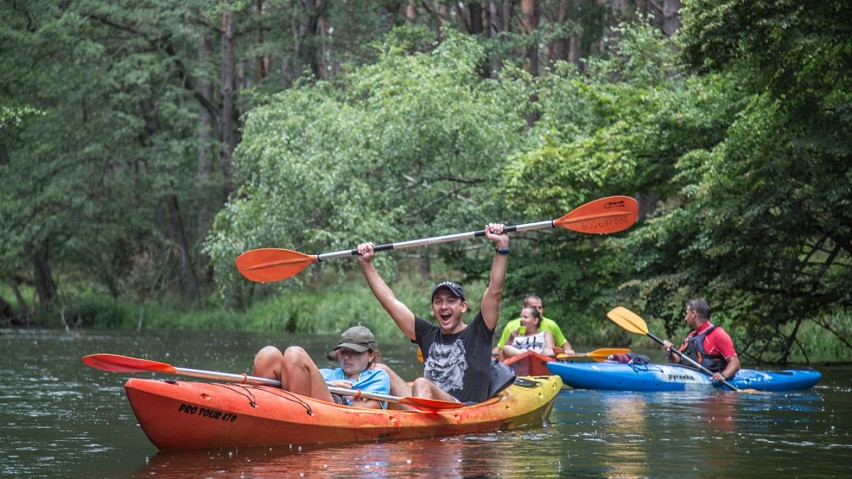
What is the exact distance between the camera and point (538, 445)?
7.83 metres

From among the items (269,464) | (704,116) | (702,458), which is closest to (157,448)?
(269,464)

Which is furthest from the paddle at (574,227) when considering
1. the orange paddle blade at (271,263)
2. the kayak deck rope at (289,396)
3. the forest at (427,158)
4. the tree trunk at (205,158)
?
the tree trunk at (205,158)

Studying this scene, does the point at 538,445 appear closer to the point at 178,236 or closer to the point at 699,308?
the point at 699,308

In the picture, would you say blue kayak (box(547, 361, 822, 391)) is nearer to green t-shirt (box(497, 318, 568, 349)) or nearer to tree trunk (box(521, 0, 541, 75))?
green t-shirt (box(497, 318, 568, 349))

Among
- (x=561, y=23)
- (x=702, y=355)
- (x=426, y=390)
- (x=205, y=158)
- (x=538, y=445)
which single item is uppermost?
(x=561, y=23)

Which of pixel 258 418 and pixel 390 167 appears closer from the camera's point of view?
pixel 258 418

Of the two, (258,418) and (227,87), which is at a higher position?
(227,87)

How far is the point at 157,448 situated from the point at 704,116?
40.0 ft

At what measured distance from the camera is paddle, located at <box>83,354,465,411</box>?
283 inches

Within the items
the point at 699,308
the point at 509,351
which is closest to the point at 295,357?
the point at 509,351

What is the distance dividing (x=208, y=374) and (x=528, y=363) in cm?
556

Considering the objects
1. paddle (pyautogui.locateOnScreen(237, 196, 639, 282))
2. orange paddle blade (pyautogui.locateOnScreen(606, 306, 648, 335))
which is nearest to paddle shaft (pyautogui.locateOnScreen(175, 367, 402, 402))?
paddle (pyautogui.locateOnScreen(237, 196, 639, 282))

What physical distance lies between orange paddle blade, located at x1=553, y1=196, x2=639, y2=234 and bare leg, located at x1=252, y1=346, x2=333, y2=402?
2754mm

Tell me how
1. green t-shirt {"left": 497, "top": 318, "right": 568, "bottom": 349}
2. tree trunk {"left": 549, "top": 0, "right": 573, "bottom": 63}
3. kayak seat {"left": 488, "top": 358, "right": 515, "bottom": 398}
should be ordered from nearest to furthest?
kayak seat {"left": 488, "top": 358, "right": 515, "bottom": 398}
green t-shirt {"left": 497, "top": 318, "right": 568, "bottom": 349}
tree trunk {"left": 549, "top": 0, "right": 573, "bottom": 63}
